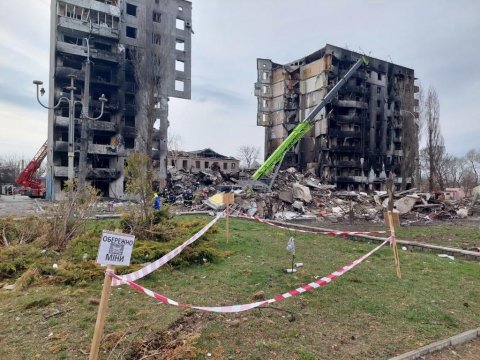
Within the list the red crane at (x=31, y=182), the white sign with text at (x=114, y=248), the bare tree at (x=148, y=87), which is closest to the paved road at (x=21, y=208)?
the white sign with text at (x=114, y=248)

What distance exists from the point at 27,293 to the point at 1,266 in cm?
142

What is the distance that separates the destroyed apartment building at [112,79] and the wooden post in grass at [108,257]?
96.6 ft

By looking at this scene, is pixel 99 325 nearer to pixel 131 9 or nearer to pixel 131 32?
pixel 131 32

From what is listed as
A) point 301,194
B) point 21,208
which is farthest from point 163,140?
point 21,208

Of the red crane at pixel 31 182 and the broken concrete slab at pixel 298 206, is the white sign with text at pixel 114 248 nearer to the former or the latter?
the broken concrete slab at pixel 298 206

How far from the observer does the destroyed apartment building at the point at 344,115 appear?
47.7 metres

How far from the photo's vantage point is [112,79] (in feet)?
121

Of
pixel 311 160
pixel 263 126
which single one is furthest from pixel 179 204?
pixel 263 126

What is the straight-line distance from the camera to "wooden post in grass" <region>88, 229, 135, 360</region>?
3.01m

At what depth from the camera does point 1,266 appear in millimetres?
6328

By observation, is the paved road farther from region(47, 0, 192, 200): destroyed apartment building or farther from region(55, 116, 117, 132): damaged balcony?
region(55, 116, 117, 132): damaged balcony

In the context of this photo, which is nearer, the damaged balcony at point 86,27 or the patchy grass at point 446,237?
the patchy grass at point 446,237

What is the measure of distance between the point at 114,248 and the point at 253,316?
2419 millimetres

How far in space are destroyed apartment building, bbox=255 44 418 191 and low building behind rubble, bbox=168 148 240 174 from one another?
597 inches
